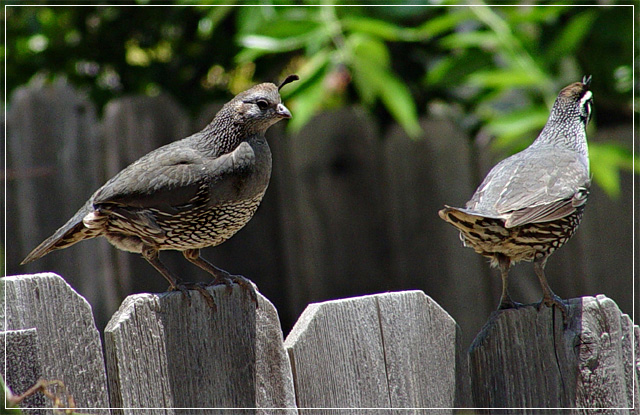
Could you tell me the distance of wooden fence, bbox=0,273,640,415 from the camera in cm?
214

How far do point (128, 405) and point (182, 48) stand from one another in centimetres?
347

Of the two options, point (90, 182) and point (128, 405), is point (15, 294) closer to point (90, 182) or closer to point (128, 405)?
point (128, 405)

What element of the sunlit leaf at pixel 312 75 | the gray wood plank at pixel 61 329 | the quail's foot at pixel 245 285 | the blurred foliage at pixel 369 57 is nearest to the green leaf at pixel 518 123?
the blurred foliage at pixel 369 57

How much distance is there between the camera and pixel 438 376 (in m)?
2.48

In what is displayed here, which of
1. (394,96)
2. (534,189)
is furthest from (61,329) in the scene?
(394,96)

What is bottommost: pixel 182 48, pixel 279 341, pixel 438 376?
pixel 438 376

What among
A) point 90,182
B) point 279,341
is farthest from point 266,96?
point 90,182

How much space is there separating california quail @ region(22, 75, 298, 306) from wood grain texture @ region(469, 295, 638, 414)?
2.91ft

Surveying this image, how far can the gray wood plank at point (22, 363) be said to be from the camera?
6.61 feet

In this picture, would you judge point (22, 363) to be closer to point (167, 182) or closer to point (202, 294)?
point (202, 294)

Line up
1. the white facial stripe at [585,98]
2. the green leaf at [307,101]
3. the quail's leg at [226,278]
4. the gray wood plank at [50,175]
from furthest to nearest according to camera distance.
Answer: the gray wood plank at [50,175]
the green leaf at [307,101]
the white facial stripe at [585,98]
the quail's leg at [226,278]

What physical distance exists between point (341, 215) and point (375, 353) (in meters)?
2.39

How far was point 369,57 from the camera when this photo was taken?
4023 mm

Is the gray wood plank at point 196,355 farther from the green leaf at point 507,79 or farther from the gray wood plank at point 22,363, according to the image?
the green leaf at point 507,79
